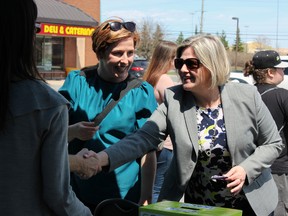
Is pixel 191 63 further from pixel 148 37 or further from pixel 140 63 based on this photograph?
pixel 148 37

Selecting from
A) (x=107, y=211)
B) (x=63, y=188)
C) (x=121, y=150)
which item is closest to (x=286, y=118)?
(x=121, y=150)

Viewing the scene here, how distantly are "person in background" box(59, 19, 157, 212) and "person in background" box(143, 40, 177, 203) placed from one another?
190cm

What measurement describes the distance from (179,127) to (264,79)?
258 centimetres

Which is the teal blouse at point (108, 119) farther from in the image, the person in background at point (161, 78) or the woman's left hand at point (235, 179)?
the person in background at point (161, 78)

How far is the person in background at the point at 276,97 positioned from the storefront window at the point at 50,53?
28765 millimetres

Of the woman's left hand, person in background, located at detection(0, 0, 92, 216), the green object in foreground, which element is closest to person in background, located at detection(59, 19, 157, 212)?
the woman's left hand

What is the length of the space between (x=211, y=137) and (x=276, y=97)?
7.40 feet

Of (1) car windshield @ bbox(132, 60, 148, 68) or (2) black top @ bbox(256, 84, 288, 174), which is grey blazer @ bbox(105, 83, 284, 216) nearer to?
(2) black top @ bbox(256, 84, 288, 174)

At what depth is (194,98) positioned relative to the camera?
135 inches

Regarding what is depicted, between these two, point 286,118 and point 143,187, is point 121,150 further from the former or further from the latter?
point 286,118

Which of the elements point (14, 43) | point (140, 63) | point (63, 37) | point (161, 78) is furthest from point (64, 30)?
point (14, 43)

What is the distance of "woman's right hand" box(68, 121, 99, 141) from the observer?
318 centimetres

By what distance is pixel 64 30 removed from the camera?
3269 centimetres

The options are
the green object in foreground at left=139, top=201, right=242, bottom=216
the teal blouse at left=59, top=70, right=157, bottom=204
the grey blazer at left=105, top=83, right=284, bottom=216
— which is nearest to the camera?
the green object in foreground at left=139, top=201, right=242, bottom=216
